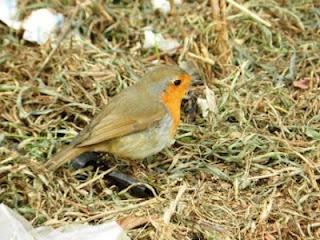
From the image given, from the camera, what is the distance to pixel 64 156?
191 inches

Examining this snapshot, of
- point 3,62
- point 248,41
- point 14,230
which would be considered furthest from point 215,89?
point 14,230

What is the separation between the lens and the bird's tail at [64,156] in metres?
4.82

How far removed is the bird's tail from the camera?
15.8ft

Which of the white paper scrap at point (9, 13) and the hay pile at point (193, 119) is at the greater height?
the white paper scrap at point (9, 13)

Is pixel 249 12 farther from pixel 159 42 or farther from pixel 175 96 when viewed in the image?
pixel 175 96

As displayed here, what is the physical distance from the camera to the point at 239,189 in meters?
4.80

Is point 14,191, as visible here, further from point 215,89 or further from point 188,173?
point 215,89

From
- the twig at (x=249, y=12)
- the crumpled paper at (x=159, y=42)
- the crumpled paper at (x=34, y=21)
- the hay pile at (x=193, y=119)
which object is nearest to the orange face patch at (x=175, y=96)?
the hay pile at (x=193, y=119)

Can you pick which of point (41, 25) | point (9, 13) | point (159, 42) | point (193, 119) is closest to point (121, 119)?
point (193, 119)

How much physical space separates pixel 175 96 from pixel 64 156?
71 centimetres

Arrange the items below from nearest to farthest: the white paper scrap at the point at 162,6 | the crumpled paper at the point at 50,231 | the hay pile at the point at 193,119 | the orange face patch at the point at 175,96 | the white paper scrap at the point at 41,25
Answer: the crumpled paper at the point at 50,231
the hay pile at the point at 193,119
the orange face patch at the point at 175,96
the white paper scrap at the point at 41,25
the white paper scrap at the point at 162,6

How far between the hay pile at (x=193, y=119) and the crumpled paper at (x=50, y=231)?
6.8 inches

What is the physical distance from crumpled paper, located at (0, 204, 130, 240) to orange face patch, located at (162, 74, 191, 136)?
949 mm

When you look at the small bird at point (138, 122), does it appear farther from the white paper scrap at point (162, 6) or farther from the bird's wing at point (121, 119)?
the white paper scrap at point (162, 6)
